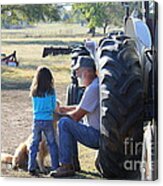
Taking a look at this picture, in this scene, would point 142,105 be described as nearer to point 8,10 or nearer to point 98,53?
point 98,53

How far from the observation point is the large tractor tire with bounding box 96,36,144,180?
13.5 ft

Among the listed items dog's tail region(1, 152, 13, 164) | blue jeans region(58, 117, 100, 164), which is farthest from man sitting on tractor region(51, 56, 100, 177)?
dog's tail region(1, 152, 13, 164)

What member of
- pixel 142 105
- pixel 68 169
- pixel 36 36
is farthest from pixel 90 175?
pixel 36 36

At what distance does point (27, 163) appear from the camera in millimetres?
4324

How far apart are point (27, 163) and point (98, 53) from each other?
28.7 inches

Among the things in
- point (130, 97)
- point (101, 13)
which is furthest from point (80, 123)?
point (101, 13)

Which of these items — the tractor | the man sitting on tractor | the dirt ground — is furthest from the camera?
the dirt ground

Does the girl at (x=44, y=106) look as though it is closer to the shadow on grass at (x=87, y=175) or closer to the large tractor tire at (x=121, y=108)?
the shadow on grass at (x=87, y=175)

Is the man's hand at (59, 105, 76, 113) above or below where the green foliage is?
below

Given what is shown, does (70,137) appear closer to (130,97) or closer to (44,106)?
(44,106)

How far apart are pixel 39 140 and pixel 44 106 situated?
19 cm

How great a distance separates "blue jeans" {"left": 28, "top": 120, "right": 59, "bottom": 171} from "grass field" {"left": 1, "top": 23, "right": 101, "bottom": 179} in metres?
0.05

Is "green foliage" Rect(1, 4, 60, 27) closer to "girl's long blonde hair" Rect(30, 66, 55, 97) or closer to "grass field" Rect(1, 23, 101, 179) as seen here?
"grass field" Rect(1, 23, 101, 179)

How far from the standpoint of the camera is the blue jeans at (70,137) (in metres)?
4.23
